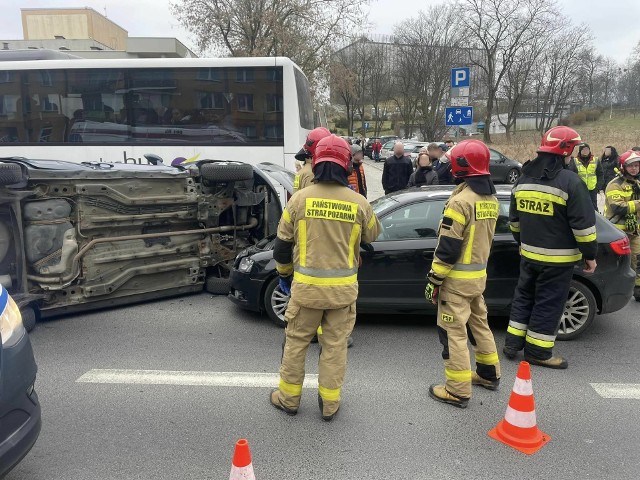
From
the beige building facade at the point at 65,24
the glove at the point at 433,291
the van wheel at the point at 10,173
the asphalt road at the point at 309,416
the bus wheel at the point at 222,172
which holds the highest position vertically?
the beige building facade at the point at 65,24

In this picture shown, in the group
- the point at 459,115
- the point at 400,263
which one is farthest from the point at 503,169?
the point at 400,263

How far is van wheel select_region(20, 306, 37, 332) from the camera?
468 centimetres

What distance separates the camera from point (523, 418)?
3008 mm

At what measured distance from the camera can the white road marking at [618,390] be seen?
363 cm

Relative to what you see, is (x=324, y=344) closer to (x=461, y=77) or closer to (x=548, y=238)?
(x=548, y=238)

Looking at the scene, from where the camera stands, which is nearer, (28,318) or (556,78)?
(28,318)

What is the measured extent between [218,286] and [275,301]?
1.20 metres

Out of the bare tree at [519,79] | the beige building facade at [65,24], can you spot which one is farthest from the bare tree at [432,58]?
the beige building facade at [65,24]

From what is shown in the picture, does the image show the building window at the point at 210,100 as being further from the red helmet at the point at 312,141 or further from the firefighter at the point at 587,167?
the firefighter at the point at 587,167

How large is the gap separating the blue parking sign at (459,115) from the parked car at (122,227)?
4.66 metres

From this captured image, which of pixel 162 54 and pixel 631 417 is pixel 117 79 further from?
pixel 631 417

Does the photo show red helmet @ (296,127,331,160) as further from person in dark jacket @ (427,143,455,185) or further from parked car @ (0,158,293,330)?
person in dark jacket @ (427,143,455,185)

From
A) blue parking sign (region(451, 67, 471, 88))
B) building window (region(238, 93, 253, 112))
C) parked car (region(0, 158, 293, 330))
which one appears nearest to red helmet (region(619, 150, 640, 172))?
parked car (region(0, 158, 293, 330))

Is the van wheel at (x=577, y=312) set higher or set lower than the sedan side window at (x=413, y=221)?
lower
